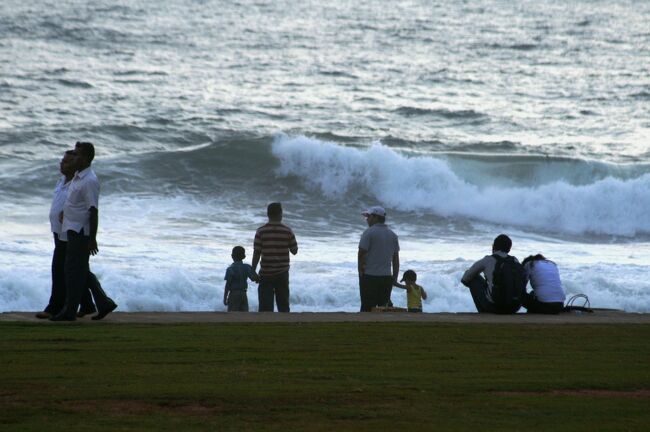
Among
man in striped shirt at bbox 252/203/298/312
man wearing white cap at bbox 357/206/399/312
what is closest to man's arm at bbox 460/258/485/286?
man wearing white cap at bbox 357/206/399/312

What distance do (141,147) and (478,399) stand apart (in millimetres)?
26862

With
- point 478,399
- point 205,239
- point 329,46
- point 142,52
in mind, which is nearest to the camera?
point 478,399

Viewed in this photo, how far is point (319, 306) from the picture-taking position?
19625 millimetres

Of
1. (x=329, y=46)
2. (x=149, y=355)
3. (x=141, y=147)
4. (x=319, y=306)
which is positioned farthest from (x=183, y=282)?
(x=329, y=46)

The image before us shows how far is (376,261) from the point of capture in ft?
49.7

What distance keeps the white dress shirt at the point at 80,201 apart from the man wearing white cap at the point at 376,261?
4.35 metres

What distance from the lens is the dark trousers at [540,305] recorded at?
47.0 ft

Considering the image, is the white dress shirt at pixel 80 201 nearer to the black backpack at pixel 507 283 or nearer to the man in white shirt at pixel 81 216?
the man in white shirt at pixel 81 216

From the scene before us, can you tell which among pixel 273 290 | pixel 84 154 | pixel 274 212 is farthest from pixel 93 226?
pixel 273 290

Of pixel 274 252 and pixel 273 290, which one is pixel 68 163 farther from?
pixel 273 290

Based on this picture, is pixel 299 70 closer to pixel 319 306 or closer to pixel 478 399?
pixel 319 306

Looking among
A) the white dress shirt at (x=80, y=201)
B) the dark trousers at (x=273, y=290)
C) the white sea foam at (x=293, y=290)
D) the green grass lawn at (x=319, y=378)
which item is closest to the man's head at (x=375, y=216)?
the dark trousers at (x=273, y=290)

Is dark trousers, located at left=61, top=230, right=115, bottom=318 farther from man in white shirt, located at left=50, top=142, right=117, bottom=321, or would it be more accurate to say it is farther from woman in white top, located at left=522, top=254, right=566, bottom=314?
woman in white top, located at left=522, top=254, right=566, bottom=314

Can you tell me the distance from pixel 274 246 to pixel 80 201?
4006 mm
